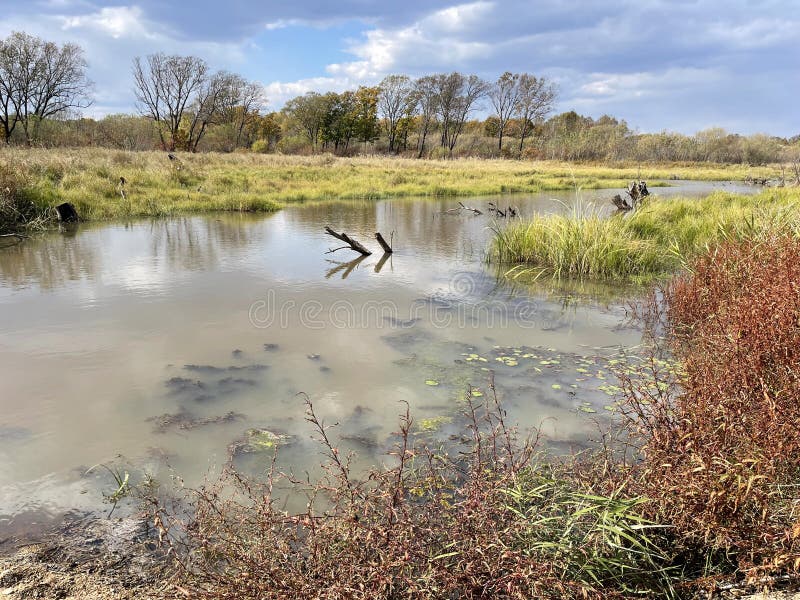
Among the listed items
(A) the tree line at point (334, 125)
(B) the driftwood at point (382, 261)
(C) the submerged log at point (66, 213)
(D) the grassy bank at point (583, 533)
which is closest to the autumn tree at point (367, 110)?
(A) the tree line at point (334, 125)

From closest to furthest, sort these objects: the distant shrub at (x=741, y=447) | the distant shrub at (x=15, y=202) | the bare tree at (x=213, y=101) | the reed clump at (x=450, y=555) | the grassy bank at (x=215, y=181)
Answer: the reed clump at (x=450, y=555) → the distant shrub at (x=741, y=447) → the distant shrub at (x=15, y=202) → the grassy bank at (x=215, y=181) → the bare tree at (x=213, y=101)

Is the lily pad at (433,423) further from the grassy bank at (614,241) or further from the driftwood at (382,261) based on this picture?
the driftwood at (382,261)

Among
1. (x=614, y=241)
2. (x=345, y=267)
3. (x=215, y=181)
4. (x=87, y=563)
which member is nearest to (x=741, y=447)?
(x=87, y=563)

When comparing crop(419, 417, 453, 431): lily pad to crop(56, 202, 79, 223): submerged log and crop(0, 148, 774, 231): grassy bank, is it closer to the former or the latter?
crop(0, 148, 774, 231): grassy bank

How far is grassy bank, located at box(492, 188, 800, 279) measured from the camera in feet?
27.3

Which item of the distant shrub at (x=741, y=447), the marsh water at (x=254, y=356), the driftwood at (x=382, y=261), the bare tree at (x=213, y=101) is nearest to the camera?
the distant shrub at (x=741, y=447)

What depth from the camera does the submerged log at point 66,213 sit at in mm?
12797

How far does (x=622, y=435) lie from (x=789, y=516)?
1716mm

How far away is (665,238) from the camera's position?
31.2ft

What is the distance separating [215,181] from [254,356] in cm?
1598

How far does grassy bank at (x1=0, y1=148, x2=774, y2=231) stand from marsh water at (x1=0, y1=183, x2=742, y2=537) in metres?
4.98

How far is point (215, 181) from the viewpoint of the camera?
19219 millimetres

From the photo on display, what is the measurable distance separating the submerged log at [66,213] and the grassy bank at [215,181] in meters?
0.31

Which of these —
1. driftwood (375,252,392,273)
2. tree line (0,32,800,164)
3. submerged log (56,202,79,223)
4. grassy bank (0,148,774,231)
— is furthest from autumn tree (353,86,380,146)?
driftwood (375,252,392,273)
